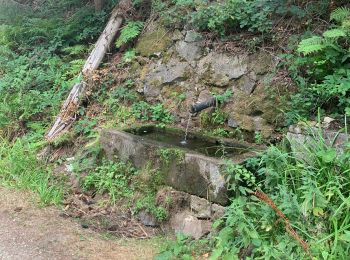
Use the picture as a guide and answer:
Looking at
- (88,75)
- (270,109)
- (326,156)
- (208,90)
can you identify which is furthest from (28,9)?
(326,156)

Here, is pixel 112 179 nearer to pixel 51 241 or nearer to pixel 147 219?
pixel 147 219

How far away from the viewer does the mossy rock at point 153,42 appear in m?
7.93

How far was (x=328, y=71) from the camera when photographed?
5398 millimetres

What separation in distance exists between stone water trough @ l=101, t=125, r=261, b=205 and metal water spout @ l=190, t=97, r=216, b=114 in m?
0.40

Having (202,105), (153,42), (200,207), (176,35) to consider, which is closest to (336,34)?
(202,105)

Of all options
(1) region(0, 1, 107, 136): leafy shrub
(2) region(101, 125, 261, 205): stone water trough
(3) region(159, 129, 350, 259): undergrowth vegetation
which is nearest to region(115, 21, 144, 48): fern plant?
(1) region(0, 1, 107, 136): leafy shrub

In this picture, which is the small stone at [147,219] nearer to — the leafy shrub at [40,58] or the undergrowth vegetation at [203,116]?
the undergrowth vegetation at [203,116]

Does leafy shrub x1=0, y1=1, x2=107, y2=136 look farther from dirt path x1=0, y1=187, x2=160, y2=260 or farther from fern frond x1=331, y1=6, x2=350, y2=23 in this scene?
fern frond x1=331, y1=6, x2=350, y2=23

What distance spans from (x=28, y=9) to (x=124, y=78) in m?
4.88

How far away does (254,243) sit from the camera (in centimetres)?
381

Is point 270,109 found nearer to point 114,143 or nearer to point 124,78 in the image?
point 114,143

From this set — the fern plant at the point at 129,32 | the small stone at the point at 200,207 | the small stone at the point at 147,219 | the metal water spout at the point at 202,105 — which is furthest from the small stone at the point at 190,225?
the fern plant at the point at 129,32

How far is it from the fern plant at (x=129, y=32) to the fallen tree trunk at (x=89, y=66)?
32cm

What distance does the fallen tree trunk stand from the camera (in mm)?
7637
